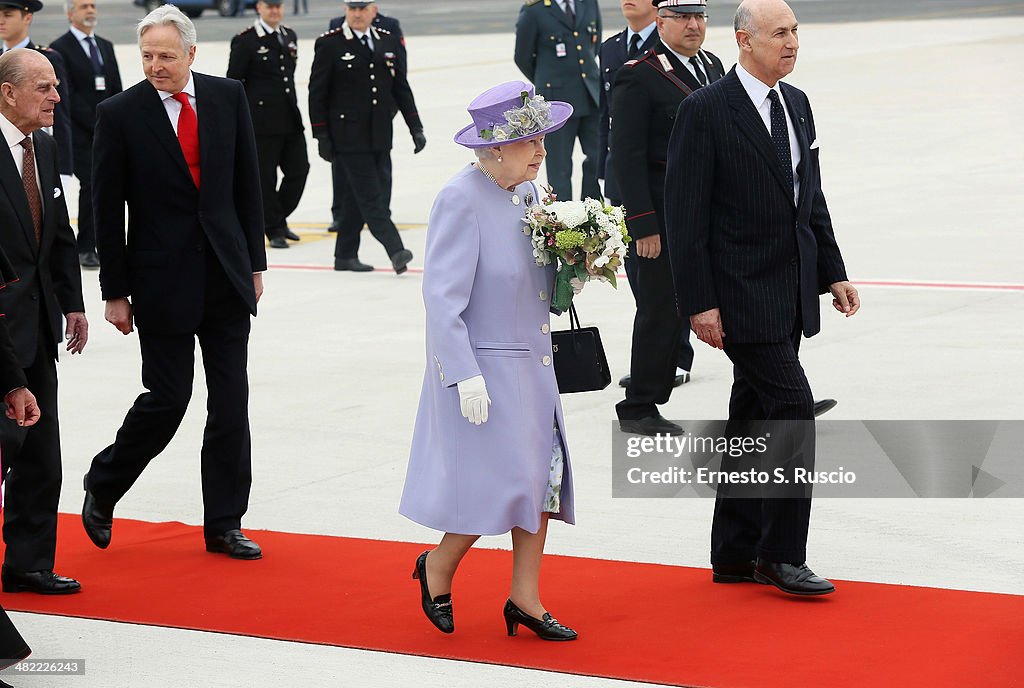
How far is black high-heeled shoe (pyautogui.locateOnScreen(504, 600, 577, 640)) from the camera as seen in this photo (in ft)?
16.4

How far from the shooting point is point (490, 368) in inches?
195

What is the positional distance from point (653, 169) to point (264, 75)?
6.60m

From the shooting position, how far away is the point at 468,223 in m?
4.91

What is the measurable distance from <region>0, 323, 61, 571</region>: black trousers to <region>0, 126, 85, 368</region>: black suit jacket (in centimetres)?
10

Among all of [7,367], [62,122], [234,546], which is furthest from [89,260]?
[7,367]

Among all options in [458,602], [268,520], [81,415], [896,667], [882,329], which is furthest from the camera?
[882,329]

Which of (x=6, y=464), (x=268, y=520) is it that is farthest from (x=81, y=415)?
(x=6, y=464)

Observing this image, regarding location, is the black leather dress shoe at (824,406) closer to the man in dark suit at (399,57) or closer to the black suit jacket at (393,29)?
the man in dark suit at (399,57)

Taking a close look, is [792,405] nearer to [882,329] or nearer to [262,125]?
[882,329]

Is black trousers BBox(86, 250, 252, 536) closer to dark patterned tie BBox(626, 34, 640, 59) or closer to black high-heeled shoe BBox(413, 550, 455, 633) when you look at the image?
black high-heeled shoe BBox(413, 550, 455, 633)

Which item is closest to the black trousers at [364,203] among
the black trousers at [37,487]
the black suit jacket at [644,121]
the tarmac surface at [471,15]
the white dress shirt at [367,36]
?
the white dress shirt at [367,36]

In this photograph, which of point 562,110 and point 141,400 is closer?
point 562,110

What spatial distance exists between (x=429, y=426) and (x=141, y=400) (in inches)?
59.6

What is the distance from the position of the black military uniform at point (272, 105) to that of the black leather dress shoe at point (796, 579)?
28.5 feet
